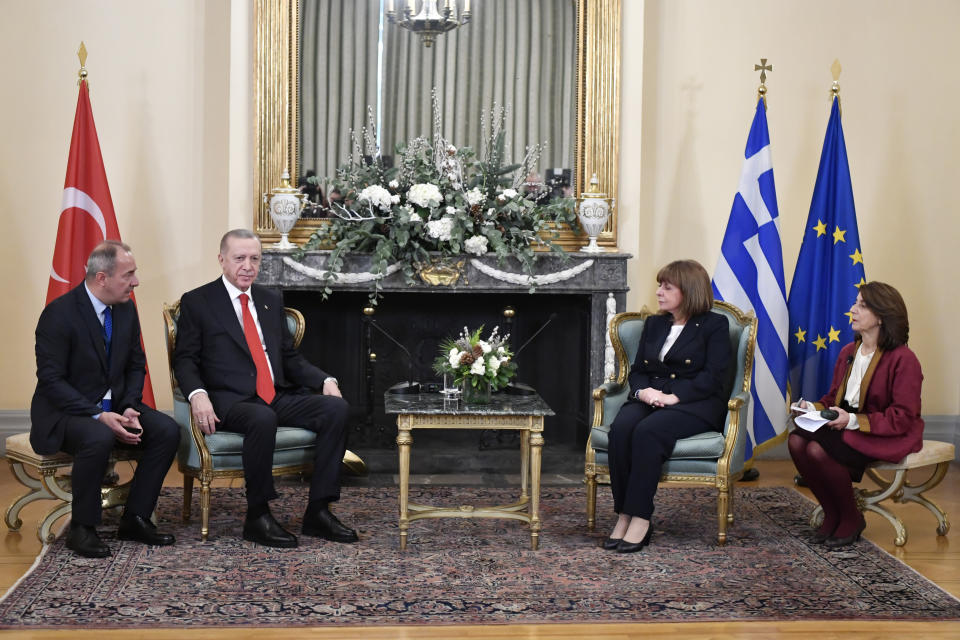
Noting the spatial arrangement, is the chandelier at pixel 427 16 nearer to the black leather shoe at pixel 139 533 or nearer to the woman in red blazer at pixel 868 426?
the woman in red blazer at pixel 868 426

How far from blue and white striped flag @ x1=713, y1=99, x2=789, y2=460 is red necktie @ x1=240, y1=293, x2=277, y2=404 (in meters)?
2.76

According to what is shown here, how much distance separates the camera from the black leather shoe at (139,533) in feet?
15.5

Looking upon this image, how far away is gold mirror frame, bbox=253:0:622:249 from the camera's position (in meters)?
6.52

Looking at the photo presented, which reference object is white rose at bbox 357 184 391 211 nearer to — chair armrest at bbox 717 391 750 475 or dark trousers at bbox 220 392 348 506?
dark trousers at bbox 220 392 348 506

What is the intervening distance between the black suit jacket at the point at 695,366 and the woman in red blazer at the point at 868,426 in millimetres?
426

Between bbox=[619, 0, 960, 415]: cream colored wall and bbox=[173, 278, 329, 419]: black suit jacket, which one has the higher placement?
bbox=[619, 0, 960, 415]: cream colored wall

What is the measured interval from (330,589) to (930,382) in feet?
15.6

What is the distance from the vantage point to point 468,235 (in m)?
6.30

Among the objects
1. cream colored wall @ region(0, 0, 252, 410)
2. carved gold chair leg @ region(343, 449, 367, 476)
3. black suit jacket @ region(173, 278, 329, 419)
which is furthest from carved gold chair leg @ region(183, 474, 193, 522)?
cream colored wall @ region(0, 0, 252, 410)

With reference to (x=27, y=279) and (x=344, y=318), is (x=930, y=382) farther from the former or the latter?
(x=27, y=279)

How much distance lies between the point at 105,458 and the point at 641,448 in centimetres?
233

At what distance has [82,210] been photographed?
6.30m

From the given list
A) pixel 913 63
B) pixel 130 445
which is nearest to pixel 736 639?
pixel 130 445

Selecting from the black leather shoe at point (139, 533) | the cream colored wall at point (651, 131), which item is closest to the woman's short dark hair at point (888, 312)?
the cream colored wall at point (651, 131)
